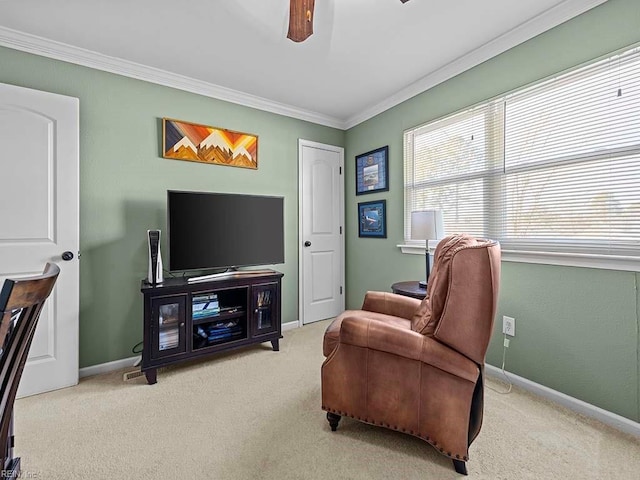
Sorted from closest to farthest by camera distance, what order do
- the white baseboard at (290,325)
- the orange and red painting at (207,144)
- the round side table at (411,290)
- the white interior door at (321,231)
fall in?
1. the round side table at (411,290)
2. the orange and red painting at (207,144)
3. the white baseboard at (290,325)
4. the white interior door at (321,231)

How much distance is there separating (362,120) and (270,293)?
230 cm

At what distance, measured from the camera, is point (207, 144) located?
2857 millimetres

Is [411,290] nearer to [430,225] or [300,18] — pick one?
[430,225]

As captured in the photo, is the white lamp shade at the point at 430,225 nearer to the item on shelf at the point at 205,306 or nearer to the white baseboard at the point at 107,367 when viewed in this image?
the item on shelf at the point at 205,306

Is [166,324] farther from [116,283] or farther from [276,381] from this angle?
[276,381]

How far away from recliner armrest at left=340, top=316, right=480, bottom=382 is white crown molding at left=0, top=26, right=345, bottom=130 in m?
2.57

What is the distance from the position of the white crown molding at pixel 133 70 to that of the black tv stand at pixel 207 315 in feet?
5.70

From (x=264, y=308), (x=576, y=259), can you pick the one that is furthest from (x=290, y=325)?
(x=576, y=259)

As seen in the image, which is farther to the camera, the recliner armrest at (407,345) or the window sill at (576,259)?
the window sill at (576,259)

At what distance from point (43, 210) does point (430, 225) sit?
2.82 m

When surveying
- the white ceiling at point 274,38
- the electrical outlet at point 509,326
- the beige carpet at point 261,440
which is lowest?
the beige carpet at point 261,440

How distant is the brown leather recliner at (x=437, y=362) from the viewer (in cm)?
132

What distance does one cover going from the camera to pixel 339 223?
3.83 m

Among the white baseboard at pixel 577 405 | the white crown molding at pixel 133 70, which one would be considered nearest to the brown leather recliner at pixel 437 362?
the white baseboard at pixel 577 405
